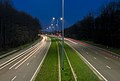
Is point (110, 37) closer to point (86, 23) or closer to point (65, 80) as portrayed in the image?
point (86, 23)

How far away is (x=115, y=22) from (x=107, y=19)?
11.6 m

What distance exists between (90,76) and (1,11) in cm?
5479

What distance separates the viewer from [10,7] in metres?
84.9

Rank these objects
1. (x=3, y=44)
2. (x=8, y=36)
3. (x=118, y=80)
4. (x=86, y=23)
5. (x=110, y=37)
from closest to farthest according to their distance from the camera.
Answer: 1. (x=118, y=80)
2. (x=3, y=44)
3. (x=8, y=36)
4. (x=110, y=37)
5. (x=86, y=23)

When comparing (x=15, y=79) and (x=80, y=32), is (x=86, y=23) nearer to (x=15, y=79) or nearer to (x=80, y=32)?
(x=80, y=32)

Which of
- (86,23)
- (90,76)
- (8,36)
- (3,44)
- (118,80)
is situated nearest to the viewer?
(118,80)

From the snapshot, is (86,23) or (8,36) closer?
(8,36)

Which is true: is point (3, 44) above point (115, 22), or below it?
below

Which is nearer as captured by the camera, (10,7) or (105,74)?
(105,74)

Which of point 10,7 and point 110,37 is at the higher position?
point 10,7

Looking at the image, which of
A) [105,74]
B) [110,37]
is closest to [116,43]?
[110,37]

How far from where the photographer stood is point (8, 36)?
3263 inches

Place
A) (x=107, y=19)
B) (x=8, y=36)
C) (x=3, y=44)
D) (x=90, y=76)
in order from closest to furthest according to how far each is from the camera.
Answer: (x=90, y=76)
(x=3, y=44)
(x=8, y=36)
(x=107, y=19)

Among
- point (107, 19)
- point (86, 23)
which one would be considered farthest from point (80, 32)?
point (107, 19)
